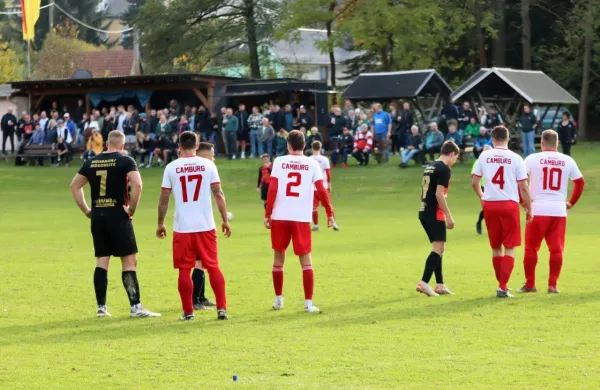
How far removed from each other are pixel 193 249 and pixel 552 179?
481 centimetres

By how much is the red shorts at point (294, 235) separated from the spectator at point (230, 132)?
95.6 ft

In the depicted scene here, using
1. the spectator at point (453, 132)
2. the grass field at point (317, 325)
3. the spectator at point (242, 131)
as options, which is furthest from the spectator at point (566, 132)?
the grass field at point (317, 325)

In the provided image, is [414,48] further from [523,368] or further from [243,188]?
[523,368]

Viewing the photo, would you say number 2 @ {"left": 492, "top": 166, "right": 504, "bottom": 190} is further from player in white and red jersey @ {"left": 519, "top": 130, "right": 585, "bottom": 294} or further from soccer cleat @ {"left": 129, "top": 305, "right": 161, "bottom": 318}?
soccer cleat @ {"left": 129, "top": 305, "right": 161, "bottom": 318}

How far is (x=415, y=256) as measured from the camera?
60.0ft

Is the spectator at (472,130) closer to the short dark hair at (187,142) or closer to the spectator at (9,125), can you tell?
the spectator at (9,125)

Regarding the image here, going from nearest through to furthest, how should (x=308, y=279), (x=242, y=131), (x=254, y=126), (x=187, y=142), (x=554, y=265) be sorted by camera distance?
1. (x=187, y=142)
2. (x=308, y=279)
3. (x=554, y=265)
4. (x=254, y=126)
5. (x=242, y=131)

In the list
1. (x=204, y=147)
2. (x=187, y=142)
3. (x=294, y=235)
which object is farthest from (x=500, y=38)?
(x=187, y=142)

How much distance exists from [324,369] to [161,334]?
2489 millimetres

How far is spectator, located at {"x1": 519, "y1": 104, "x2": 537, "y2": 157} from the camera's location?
36688 mm

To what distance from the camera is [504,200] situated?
1327cm

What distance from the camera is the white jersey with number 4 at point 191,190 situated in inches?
462

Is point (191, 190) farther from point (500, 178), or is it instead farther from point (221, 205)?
point (500, 178)

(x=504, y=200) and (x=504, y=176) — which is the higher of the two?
(x=504, y=176)
